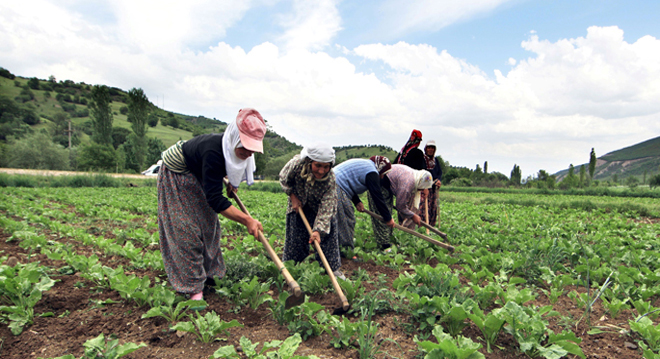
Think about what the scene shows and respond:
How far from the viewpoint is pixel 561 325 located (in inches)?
104

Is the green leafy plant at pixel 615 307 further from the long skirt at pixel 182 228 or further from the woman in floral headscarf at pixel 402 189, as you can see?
the long skirt at pixel 182 228

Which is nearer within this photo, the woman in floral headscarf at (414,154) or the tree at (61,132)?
the woman in floral headscarf at (414,154)

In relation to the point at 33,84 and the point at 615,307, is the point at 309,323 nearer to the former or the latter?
the point at 615,307

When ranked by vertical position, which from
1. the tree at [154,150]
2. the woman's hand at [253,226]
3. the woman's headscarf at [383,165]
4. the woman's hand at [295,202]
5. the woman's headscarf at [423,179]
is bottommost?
the woman's hand at [253,226]

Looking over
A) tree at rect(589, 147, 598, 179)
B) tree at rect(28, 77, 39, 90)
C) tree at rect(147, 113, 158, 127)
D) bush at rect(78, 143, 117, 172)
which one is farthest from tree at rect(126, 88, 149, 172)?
tree at rect(28, 77, 39, 90)

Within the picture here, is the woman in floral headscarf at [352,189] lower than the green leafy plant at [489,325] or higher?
higher

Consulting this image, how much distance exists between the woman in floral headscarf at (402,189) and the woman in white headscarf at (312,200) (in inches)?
56.4

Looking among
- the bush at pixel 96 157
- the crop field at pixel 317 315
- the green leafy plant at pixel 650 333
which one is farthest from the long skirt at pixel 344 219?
the bush at pixel 96 157

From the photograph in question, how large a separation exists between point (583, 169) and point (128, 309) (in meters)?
51.7

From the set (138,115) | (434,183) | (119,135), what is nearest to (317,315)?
(434,183)

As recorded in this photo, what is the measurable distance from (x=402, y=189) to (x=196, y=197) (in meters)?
2.71

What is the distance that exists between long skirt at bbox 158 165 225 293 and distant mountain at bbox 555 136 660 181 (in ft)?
546

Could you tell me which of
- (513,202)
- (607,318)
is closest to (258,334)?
(607,318)

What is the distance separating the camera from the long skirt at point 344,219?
4129 millimetres
